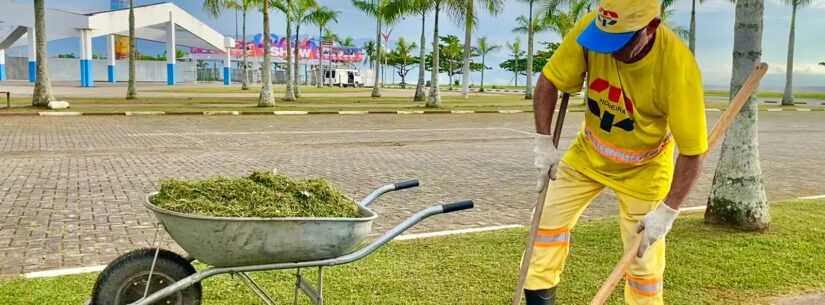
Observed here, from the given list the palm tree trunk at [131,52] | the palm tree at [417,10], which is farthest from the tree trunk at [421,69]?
the palm tree trunk at [131,52]

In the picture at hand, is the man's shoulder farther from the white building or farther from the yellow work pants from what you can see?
the white building

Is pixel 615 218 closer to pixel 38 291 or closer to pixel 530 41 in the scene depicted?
pixel 38 291

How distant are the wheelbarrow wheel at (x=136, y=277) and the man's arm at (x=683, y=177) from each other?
2.24m

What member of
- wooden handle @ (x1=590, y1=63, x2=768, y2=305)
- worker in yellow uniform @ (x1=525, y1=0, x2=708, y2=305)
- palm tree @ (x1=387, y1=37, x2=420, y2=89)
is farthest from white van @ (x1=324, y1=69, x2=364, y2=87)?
wooden handle @ (x1=590, y1=63, x2=768, y2=305)

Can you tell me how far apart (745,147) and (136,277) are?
4.85 meters

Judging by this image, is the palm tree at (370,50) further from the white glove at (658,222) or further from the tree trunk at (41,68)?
the white glove at (658,222)

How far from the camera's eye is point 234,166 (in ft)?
30.7

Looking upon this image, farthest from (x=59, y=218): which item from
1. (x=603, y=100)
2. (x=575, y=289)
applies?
(x=603, y=100)

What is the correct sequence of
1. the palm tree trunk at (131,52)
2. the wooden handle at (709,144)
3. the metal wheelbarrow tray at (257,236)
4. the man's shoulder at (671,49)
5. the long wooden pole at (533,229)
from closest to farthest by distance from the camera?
1. the metal wheelbarrow tray at (257,236)
2. the man's shoulder at (671,49)
3. the wooden handle at (709,144)
4. the long wooden pole at (533,229)
5. the palm tree trunk at (131,52)

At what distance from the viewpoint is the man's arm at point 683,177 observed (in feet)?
9.25

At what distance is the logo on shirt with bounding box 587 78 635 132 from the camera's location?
3025 millimetres

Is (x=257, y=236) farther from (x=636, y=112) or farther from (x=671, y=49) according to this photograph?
(x=671, y=49)

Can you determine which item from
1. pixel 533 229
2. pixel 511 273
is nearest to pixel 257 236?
pixel 533 229

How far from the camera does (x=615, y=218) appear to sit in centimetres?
631
